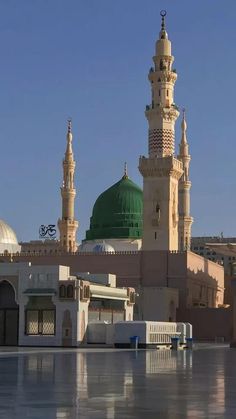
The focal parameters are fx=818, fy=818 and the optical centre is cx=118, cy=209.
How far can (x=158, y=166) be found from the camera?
5375cm

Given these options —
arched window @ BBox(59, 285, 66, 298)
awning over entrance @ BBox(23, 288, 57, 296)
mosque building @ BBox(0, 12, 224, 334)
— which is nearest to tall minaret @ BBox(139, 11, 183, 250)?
mosque building @ BBox(0, 12, 224, 334)

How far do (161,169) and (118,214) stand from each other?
12.0m

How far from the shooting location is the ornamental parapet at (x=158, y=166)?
5347 cm

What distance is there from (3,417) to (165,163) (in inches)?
1838

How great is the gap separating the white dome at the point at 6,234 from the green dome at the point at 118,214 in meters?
6.23

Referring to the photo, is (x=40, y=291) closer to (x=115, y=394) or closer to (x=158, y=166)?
(x=158, y=166)

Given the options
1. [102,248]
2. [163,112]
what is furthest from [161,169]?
[102,248]

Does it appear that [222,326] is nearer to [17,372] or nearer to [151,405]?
[17,372]

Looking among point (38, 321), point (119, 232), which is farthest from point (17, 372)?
point (119, 232)

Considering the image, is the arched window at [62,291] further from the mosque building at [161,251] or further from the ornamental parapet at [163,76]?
the ornamental parapet at [163,76]

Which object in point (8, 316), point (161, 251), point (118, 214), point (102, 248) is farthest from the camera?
point (118, 214)

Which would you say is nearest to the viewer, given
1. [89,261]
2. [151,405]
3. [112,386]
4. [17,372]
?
[151,405]

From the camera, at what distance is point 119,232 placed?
212 ft

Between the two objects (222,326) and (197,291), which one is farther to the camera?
(197,291)
